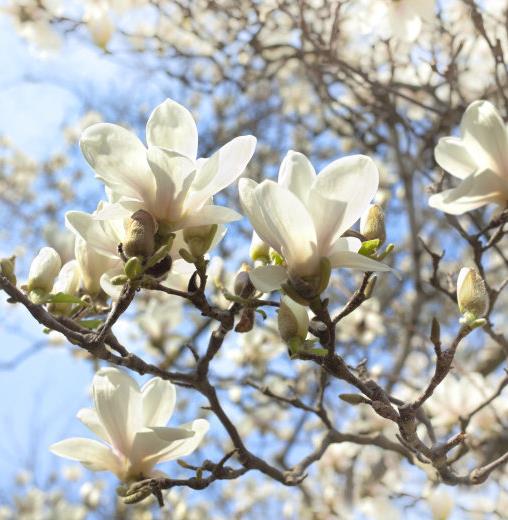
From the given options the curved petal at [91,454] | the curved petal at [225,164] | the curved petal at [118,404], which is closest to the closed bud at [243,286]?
the curved petal at [225,164]

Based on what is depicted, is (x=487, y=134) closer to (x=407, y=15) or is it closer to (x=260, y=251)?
(x=260, y=251)

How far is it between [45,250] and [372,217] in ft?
1.63

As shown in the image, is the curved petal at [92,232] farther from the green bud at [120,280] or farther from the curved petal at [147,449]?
the curved petal at [147,449]

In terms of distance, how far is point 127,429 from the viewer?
107 centimetres

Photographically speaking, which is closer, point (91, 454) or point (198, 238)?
point (198, 238)

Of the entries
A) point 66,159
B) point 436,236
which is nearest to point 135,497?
point 436,236

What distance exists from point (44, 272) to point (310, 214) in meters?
0.42

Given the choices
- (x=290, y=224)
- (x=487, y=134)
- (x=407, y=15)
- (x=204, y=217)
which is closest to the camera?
(x=290, y=224)

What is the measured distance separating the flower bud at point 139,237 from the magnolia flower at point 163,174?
0.12 feet

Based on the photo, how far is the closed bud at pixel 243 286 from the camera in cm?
93

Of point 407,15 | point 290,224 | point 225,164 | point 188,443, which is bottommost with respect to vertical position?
point 188,443

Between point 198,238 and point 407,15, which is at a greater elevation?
point 407,15

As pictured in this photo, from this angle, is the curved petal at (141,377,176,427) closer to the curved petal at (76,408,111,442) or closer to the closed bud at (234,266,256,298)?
the curved petal at (76,408,111,442)

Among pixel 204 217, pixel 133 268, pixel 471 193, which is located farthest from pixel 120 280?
pixel 471 193
